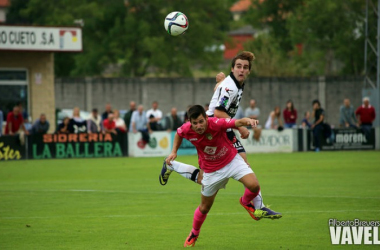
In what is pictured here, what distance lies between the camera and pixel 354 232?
1038cm

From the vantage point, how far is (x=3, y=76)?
33.7m

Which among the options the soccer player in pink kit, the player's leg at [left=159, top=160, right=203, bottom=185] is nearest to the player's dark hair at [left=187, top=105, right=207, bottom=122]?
the soccer player in pink kit

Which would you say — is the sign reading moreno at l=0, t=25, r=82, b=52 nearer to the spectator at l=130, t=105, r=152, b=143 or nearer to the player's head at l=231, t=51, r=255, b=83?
the spectator at l=130, t=105, r=152, b=143

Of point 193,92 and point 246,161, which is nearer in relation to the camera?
point 246,161

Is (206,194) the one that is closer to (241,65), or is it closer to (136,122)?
(241,65)

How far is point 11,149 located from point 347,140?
1389cm

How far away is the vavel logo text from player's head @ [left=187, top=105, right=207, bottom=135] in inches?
93.8

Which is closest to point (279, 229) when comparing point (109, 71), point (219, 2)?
point (219, 2)

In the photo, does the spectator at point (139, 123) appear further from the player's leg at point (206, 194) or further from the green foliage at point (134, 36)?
the green foliage at point (134, 36)

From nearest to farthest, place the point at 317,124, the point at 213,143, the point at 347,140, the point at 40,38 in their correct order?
1. the point at 213,143
2. the point at 317,124
3. the point at 347,140
4. the point at 40,38

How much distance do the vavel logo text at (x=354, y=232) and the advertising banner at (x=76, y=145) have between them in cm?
1815

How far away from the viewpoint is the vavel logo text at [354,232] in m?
9.85

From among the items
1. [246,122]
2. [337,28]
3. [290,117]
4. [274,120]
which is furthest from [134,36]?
[246,122]

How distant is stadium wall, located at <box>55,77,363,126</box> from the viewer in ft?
149
